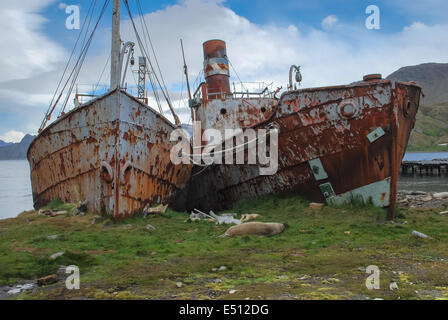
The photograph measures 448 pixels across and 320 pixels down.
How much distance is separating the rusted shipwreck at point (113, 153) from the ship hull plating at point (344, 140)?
305cm

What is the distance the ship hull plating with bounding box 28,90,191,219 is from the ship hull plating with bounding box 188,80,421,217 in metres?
3.02

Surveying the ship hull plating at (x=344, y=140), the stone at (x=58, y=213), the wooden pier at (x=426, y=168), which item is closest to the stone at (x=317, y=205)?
the ship hull plating at (x=344, y=140)

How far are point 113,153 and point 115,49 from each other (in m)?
2.95

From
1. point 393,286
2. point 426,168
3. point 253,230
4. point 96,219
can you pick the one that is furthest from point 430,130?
point 393,286

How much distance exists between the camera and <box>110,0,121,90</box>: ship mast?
27.9ft

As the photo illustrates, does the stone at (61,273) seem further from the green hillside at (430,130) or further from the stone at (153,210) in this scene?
the green hillside at (430,130)

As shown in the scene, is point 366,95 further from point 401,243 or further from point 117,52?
point 117,52

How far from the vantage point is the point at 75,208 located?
27.9ft

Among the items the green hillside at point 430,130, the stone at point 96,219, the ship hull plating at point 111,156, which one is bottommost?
the stone at point 96,219

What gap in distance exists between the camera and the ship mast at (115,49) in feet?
27.9

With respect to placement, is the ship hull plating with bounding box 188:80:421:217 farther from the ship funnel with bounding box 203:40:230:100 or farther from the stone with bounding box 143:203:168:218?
the ship funnel with bounding box 203:40:230:100

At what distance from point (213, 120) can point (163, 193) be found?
13.9 ft
